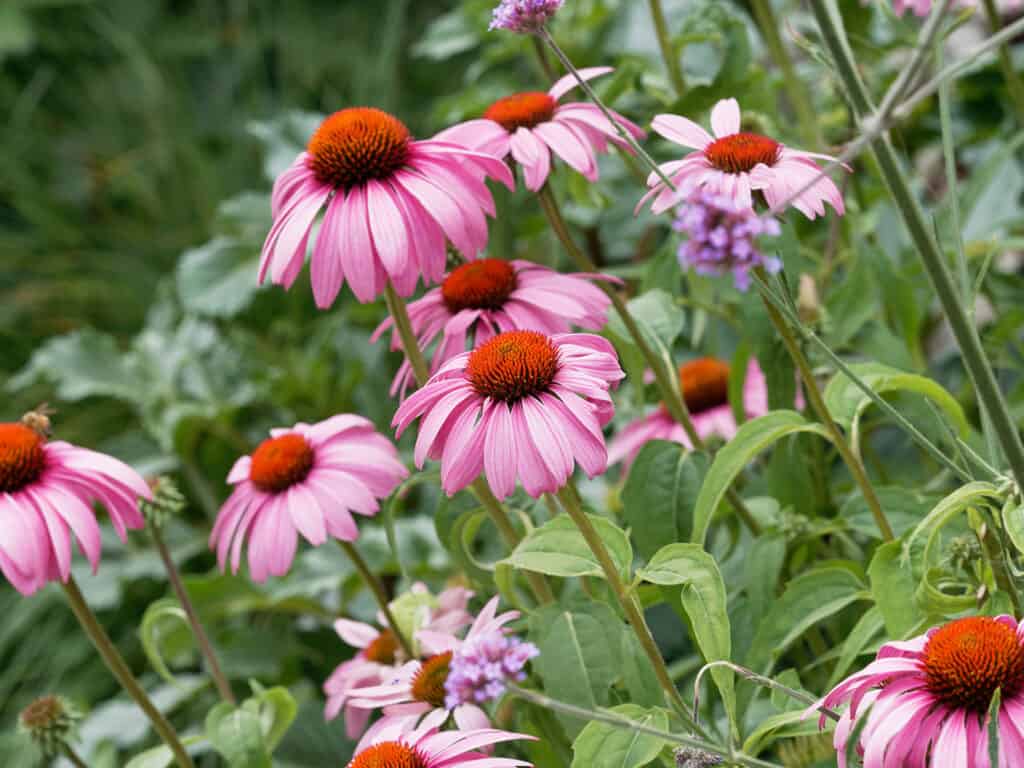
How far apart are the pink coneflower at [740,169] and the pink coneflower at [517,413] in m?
0.08

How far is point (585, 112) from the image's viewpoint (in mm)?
718

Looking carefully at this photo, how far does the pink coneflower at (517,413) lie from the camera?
0.53m

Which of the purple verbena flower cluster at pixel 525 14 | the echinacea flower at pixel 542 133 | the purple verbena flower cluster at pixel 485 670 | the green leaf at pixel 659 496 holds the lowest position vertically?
A: the green leaf at pixel 659 496

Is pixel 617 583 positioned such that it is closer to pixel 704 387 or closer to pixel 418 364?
pixel 418 364

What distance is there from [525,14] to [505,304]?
188 mm

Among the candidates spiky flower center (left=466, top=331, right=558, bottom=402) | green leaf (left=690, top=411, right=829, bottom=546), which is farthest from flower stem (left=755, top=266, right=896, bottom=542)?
spiky flower center (left=466, top=331, right=558, bottom=402)

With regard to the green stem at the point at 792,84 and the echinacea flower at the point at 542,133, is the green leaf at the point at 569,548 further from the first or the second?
the green stem at the point at 792,84

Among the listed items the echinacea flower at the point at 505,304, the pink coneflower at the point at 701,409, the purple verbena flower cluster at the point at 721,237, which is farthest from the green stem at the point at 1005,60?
the purple verbena flower cluster at the point at 721,237

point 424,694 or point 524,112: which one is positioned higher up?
point 524,112

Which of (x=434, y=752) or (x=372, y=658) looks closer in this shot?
(x=434, y=752)

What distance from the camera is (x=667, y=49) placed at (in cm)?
93

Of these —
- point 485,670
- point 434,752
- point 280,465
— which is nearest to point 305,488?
point 280,465

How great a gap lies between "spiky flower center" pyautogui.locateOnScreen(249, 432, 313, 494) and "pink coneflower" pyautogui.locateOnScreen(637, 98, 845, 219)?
0.28 meters

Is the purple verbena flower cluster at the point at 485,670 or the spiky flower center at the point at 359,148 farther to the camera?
the spiky flower center at the point at 359,148
